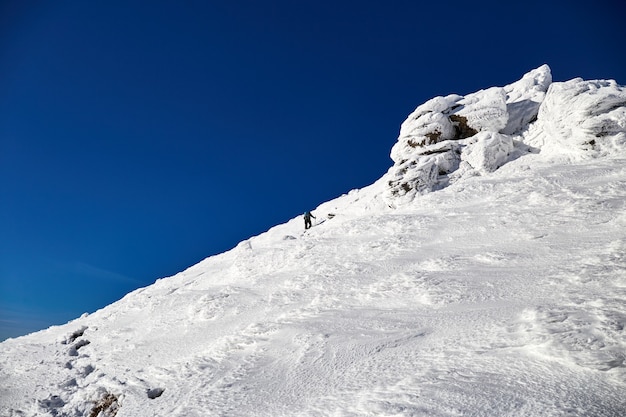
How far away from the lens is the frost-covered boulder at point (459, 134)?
2910 cm

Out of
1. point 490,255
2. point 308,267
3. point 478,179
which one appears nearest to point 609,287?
point 490,255

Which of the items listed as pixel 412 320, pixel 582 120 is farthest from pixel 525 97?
pixel 412 320

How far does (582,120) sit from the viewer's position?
2556 cm

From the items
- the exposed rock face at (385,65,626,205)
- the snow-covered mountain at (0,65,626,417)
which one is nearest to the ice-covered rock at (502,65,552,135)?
the exposed rock face at (385,65,626,205)

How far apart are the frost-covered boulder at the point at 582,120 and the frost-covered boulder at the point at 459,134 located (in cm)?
288

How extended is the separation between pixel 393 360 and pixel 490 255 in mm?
8170

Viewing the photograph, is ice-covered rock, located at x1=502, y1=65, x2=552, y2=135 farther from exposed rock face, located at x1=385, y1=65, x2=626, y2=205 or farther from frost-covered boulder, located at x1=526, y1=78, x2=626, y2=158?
frost-covered boulder, located at x1=526, y1=78, x2=626, y2=158

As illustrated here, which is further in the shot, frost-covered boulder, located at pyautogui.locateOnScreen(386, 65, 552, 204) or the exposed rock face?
frost-covered boulder, located at pyautogui.locateOnScreen(386, 65, 552, 204)

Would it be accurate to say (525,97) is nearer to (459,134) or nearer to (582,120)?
(459,134)

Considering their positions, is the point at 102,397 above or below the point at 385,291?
below

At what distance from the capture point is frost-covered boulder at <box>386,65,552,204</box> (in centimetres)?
2910

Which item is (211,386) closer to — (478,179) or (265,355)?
(265,355)

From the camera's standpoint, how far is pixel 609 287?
1081 centimetres

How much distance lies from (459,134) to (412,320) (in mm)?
27879
